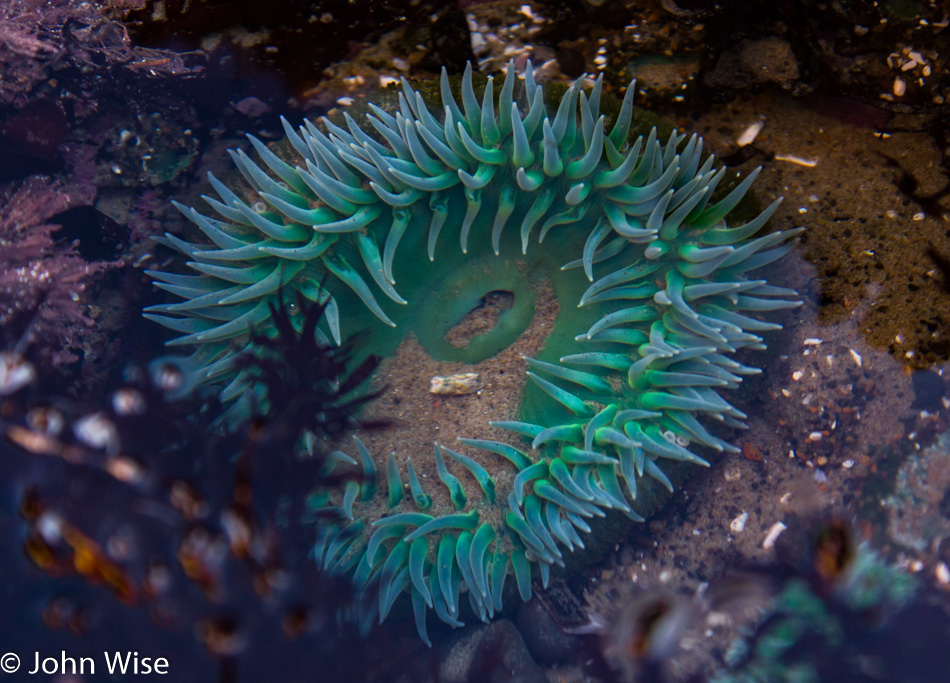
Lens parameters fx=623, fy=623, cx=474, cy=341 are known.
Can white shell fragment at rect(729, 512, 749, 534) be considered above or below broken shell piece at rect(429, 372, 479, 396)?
below

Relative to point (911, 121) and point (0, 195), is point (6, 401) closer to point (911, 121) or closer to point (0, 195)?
point (0, 195)

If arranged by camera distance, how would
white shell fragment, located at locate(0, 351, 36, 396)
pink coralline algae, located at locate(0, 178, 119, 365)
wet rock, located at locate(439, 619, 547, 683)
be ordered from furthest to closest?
pink coralline algae, located at locate(0, 178, 119, 365) → wet rock, located at locate(439, 619, 547, 683) → white shell fragment, located at locate(0, 351, 36, 396)

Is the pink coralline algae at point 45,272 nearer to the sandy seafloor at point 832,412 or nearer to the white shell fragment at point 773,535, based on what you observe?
the sandy seafloor at point 832,412

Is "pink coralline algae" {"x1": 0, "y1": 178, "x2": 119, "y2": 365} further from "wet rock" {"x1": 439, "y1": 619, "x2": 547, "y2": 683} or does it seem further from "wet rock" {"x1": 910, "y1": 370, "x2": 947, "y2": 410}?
"wet rock" {"x1": 910, "y1": 370, "x2": 947, "y2": 410}

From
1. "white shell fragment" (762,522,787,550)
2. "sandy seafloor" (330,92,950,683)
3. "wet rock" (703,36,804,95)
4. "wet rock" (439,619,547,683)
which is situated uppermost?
"wet rock" (703,36,804,95)

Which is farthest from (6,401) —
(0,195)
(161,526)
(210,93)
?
(210,93)

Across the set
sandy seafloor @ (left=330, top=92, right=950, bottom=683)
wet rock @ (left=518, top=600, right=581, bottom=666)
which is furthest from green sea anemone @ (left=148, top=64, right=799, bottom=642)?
wet rock @ (left=518, top=600, right=581, bottom=666)
